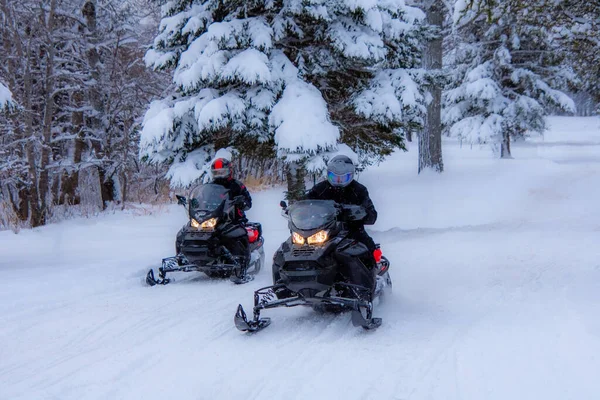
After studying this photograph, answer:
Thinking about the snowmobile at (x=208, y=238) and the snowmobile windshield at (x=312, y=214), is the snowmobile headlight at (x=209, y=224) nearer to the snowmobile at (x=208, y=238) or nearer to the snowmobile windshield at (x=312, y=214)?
the snowmobile at (x=208, y=238)

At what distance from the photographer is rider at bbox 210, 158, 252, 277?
8648 mm

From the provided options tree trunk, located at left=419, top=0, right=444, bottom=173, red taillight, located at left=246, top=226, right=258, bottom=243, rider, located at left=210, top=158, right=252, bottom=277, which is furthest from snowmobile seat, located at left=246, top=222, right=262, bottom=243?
tree trunk, located at left=419, top=0, right=444, bottom=173

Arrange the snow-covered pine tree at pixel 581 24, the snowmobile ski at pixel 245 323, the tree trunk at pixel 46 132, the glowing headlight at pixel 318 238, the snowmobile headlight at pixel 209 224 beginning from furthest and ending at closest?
the tree trunk at pixel 46 132
the snow-covered pine tree at pixel 581 24
the snowmobile headlight at pixel 209 224
the glowing headlight at pixel 318 238
the snowmobile ski at pixel 245 323

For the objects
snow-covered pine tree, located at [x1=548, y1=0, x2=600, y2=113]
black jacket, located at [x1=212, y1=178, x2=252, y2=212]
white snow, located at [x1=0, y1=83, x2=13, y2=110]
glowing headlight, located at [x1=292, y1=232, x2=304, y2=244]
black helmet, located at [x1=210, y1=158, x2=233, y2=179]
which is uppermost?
snow-covered pine tree, located at [x1=548, y1=0, x2=600, y2=113]

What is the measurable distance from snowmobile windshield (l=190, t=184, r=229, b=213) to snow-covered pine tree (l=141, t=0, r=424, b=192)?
7.77ft

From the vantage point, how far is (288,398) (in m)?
4.14

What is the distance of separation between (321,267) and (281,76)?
6480 mm

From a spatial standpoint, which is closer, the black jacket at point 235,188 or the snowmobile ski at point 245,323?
the snowmobile ski at point 245,323

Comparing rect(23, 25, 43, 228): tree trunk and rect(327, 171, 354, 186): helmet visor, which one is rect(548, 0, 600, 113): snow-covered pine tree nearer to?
rect(327, 171, 354, 186): helmet visor

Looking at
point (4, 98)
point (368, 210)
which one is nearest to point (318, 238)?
point (368, 210)

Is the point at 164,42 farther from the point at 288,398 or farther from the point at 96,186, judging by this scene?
the point at 96,186

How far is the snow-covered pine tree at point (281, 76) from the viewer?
11.0 meters

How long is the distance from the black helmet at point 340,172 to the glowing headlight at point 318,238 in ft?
2.74

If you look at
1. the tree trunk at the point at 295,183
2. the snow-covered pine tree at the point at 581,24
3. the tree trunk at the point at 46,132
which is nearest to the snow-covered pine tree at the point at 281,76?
the tree trunk at the point at 295,183
